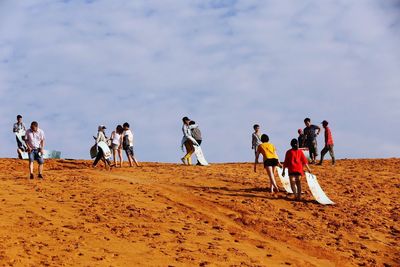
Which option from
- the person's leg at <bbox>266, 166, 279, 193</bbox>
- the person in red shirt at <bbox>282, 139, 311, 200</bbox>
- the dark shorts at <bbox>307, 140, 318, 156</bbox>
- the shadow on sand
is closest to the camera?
the person in red shirt at <bbox>282, 139, 311, 200</bbox>

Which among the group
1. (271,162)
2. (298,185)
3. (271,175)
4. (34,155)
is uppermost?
(34,155)

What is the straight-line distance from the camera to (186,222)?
39.1ft

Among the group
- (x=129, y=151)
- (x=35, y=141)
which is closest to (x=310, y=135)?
(x=129, y=151)

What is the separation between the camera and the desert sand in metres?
9.79

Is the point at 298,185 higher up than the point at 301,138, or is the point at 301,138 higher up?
the point at 301,138

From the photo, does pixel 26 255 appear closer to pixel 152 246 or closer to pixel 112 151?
pixel 152 246

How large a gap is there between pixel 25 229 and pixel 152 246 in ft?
8.13

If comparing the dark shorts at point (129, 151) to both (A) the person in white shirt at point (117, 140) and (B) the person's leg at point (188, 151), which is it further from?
(B) the person's leg at point (188, 151)

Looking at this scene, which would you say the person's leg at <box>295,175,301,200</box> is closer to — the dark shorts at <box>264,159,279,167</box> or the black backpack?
the dark shorts at <box>264,159,279,167</box>

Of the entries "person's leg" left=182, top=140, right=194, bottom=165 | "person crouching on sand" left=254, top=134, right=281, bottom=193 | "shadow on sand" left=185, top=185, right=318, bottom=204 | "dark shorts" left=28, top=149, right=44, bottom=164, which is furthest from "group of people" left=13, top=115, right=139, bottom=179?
"person crouching on sand" left=254, top=134, right=281, bottom=193

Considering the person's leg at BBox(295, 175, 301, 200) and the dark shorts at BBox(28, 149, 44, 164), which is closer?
the person's leg at BBox(295, 175, 301, 200)

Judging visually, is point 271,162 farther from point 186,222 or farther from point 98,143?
point 98,143

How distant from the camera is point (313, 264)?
33.8 ft

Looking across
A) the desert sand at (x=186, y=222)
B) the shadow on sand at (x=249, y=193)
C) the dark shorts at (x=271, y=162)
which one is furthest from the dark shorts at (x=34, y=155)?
the dark shorts at (x=271, y=162)
